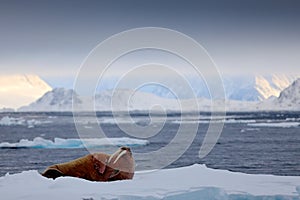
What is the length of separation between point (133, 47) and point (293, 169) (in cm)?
1640

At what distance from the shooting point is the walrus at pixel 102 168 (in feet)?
32.5

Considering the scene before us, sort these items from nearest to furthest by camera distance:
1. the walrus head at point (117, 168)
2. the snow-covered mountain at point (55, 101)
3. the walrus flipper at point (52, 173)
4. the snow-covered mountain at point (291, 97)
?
1. the walrus head at point (117, 168)
2. the walrus flipper at point (52, 173)
3. the snow-covered mountain at point (291, 97)
4. the snow-covered mountain at point (55, 101)

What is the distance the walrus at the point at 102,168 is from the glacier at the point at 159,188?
0.46m

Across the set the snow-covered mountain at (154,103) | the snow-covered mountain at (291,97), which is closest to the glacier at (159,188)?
the snow-covered mountain at (154,103)

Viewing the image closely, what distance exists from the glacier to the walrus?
0.46 meters

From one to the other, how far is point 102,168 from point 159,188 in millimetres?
1806

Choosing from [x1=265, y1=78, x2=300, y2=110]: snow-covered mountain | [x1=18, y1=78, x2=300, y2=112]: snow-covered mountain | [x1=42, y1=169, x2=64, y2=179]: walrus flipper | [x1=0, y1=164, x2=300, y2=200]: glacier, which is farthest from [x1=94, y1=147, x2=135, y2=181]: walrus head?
[x1=265, y1=78, x2=300, y2=110]: snow-covered mountain

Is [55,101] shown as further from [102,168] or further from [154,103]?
[102,168]

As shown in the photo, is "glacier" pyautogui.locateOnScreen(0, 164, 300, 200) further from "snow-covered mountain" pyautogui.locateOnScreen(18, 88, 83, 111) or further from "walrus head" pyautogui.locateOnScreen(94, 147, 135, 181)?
"snow-covered mountain" pyautogui.locateOnScreen(18, 88, 83, 111)

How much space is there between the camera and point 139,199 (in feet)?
26.0

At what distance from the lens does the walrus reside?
990 centimetres

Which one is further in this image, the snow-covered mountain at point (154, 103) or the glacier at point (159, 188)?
the snow-covered mountain at point (154, 103)

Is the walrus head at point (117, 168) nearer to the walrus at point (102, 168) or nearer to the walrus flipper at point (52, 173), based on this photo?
the walrus at point (102, 168)

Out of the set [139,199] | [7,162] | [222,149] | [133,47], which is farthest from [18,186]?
[222,149]
